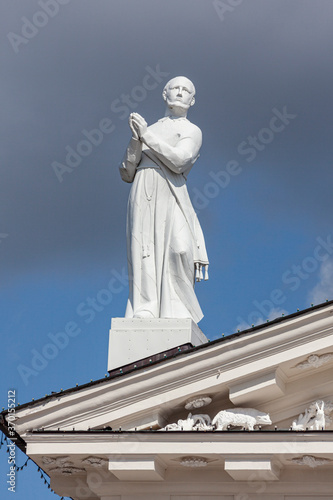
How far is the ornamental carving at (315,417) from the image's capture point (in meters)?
14.7

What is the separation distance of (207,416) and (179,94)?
20.1ft

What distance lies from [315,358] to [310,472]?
60.2 inches

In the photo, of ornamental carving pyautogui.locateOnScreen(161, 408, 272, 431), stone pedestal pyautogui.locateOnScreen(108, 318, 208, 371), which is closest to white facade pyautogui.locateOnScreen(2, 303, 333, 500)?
ornamental carving pyautogui.locateOnScreen(161, 408, 272, 431)

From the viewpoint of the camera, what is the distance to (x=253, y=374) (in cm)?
1478

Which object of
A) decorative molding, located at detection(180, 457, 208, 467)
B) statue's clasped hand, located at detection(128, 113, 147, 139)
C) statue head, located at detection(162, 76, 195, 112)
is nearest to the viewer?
decorative molding, located at detection(180, 457, 208, 467)

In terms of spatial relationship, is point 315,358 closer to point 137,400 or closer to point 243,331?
point 243,331

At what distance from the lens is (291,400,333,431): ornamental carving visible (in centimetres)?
1470

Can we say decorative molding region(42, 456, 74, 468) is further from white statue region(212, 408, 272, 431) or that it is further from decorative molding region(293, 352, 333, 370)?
decorative molding region(293, 352, 333, 370)

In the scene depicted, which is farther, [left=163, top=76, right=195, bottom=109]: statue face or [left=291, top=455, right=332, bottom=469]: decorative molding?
[left=163, top=76, right=195, bottom=109]: statue face

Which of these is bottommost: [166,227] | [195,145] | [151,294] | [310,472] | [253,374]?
[310,472]

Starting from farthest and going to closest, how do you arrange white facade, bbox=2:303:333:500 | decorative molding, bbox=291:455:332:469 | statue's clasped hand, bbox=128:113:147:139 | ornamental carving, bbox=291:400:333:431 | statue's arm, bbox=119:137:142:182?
1. statue's arm, bbox=119:137:142:182
2. statue's clasped hand, bbox=128:113:147:139
3. ornamental carving, bbox=291:400:333:431
4. white facade, bbox=2:303:333:500
5. decorative molding, bbox=291:455:332:469

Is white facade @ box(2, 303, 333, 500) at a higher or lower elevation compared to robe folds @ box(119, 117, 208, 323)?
lower

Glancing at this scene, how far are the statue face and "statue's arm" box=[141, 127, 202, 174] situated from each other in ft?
2.49

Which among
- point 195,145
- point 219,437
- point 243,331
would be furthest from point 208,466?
point 195,145
